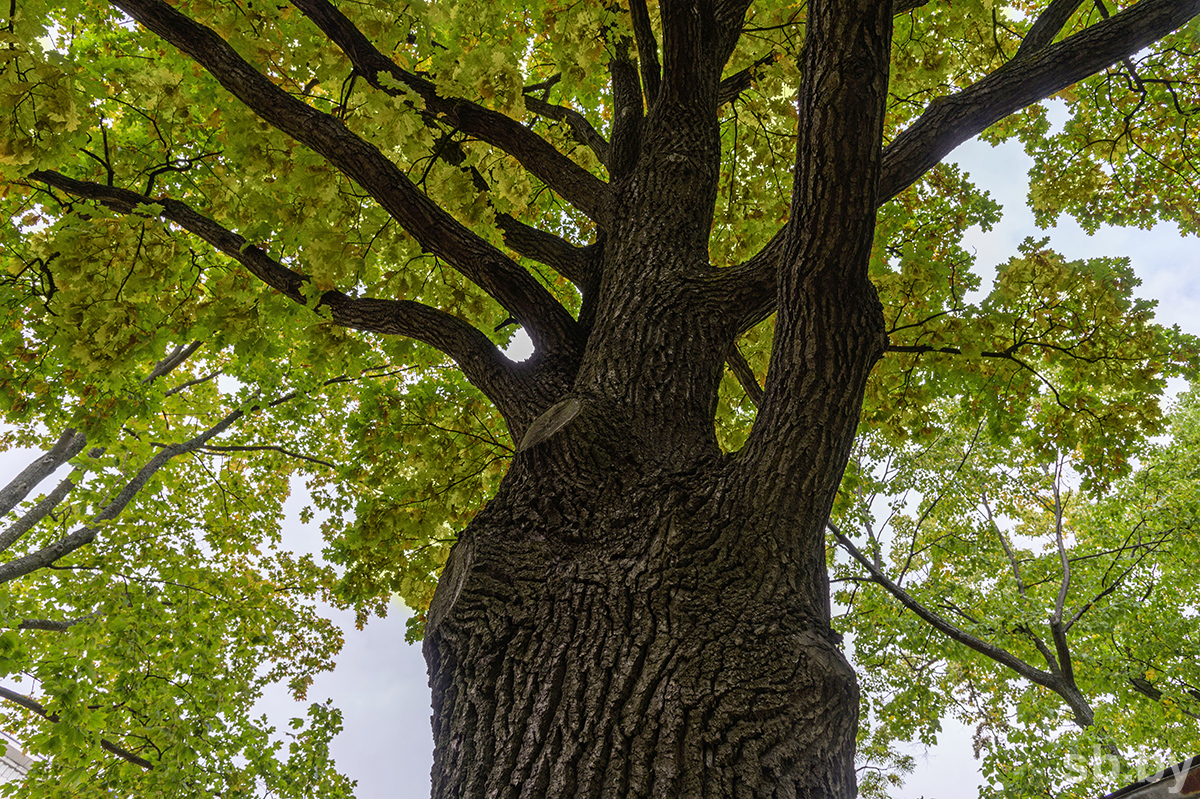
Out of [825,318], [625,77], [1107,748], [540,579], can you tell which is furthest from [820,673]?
[1107,748]

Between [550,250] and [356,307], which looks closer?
[356,307]

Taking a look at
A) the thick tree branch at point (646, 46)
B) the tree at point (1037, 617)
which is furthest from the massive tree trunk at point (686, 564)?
the tree at point (1037, 617)

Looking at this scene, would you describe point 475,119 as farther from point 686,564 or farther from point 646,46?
point 686,564

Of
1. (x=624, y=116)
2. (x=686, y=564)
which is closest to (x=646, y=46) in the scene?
(x=624, y=116)

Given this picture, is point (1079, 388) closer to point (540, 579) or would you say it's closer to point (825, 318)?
point (825, 318)

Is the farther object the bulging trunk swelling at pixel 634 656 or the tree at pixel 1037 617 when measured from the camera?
the tree at pixel 1037 617

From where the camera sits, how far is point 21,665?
3.88 metres

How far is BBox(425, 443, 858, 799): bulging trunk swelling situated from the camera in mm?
1254

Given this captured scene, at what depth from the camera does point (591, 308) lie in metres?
3.03

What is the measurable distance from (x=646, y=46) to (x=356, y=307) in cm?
238

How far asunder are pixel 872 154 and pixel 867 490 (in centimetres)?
757

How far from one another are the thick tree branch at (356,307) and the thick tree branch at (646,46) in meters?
2.15

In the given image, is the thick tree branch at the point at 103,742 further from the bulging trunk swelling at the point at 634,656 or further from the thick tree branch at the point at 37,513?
the bulging trunk swelling at the point at 634,656

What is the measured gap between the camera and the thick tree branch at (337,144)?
7.82 feet
